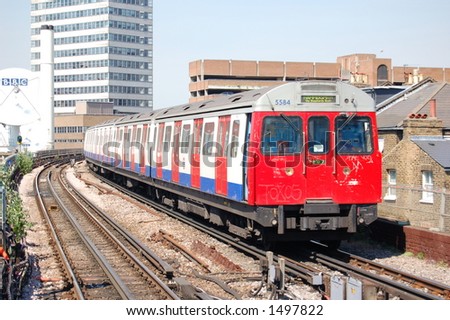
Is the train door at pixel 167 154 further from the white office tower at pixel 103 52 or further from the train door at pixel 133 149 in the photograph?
the white office tower at pixel 103 52

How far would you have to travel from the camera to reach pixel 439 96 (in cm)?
2866

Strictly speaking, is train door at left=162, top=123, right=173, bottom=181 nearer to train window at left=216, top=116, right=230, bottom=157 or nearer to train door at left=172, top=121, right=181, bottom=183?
train door at left=172, top=121, right=181, bottom=183

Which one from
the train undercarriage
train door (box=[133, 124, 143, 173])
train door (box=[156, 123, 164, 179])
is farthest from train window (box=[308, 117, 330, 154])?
train door (box=[133, 124, 143, 173])

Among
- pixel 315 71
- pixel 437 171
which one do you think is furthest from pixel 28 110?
pixel 315 71

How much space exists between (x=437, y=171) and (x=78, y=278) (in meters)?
14.8

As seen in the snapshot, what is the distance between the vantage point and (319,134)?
12531mm

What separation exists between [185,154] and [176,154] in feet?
3.48

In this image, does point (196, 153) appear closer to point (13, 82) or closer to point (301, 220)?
point (301, 220)

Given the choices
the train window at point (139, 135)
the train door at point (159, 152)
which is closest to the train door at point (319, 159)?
the train door at point (159, 152)

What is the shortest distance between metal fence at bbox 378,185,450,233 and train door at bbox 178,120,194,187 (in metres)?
4.84

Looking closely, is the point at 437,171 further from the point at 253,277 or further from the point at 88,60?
the point at 88,60

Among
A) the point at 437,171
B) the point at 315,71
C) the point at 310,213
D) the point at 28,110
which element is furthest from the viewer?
the point at 315,71

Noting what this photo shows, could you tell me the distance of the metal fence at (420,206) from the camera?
13.5m

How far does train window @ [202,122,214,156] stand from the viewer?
14.8 meters
